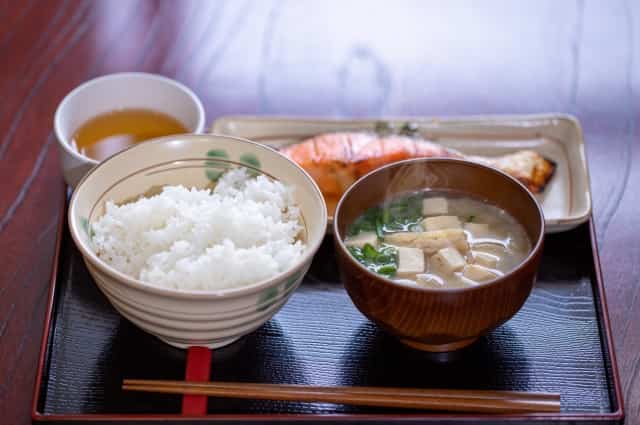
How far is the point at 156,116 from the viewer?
260 centimetres

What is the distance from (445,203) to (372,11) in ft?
5.07

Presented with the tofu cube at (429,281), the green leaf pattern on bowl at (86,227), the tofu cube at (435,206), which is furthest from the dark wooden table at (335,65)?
the tofu cube at (429,281)

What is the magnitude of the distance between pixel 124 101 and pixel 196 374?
1117 mm

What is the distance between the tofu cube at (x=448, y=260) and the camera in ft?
6.22

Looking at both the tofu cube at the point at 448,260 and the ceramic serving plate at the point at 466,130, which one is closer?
the tofu cube at the point at 448,260

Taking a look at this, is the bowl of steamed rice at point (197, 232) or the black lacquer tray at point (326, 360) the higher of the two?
the bowl of steamed rice at point (197, 232)

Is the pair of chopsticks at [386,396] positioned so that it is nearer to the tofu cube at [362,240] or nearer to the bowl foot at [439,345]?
the bowl foot at [439,345]

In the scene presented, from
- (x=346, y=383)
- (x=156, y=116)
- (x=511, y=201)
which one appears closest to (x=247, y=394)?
(x=346, y=383)

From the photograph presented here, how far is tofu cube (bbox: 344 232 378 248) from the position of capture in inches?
78.3

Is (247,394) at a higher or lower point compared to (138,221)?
lower

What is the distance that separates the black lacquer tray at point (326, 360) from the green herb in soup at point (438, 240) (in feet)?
0.60

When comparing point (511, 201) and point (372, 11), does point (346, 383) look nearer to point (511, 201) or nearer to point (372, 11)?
point (511, 201)

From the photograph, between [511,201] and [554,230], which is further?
[554,230]

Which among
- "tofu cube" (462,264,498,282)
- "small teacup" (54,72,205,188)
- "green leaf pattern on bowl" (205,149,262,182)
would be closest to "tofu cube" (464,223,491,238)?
"tofu cube" (462,264,498,282)
